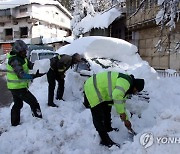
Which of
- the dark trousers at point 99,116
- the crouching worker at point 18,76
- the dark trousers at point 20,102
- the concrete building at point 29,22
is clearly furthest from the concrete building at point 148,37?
the concrete building at point 29,22

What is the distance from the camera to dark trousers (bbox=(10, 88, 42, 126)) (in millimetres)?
5797

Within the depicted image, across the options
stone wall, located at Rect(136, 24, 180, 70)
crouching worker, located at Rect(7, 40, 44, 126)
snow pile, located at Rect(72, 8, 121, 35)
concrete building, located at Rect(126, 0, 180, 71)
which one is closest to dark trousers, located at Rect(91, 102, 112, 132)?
crouching worker, located at Rect(7, 40, 44, 126)

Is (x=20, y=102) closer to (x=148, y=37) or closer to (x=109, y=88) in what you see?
(x=109, y=88)

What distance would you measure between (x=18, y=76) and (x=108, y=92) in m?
1.95

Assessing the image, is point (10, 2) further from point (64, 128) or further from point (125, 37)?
point (64, 128)

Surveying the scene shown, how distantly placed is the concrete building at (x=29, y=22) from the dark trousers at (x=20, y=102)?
3257 centimetres

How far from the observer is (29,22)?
135 ft

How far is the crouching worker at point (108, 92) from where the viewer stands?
13.9ft

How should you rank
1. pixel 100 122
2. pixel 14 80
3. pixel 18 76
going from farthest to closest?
pixel 14 80 < pixel 18 76 < pixel 100 122

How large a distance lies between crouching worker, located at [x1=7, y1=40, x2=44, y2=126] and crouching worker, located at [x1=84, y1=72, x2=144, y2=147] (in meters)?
1.51

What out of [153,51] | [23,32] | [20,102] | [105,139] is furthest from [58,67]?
[23,32]

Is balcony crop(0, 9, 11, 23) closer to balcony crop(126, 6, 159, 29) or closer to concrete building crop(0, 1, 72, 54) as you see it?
concrete building crop(0, 1, 72, 54)

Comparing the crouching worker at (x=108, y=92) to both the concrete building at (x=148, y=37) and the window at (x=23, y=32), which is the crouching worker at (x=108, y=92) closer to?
the concrete building at (x=148, y=37)

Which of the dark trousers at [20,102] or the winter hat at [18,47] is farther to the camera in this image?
the dark trousers at [20,102]
